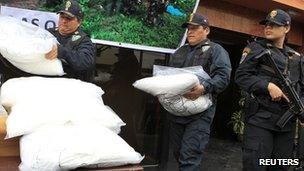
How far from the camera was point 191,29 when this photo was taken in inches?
149

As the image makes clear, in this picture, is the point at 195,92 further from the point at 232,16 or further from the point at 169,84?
the point at 232,16

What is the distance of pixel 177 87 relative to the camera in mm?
3193

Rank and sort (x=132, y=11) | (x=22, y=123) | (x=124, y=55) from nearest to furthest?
1. (x=22, y=123)
2. (x=132, y=11)
3. (x=124, y=55)

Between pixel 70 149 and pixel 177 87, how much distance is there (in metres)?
1.54

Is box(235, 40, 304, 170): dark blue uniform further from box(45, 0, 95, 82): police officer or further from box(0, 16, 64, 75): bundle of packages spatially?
box(0, 16, 64, 75): bundle of packages

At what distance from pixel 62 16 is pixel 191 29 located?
1.17 meters

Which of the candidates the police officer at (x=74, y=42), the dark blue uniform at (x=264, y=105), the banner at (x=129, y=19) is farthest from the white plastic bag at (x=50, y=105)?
the dark blue uniform at (x=264, y=105)

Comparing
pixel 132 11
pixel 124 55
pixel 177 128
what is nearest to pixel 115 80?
pixel 124 55

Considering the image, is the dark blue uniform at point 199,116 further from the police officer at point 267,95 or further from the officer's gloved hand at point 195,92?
the police officer at point 267,95

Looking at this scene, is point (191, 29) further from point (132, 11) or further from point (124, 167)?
point (124, 167)

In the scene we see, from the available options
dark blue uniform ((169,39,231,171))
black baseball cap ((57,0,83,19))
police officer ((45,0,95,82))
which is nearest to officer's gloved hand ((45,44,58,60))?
police officer ((45,0,95,82))

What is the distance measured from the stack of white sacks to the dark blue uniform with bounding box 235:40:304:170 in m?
1.84

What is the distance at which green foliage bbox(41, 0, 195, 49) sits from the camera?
4000 millimetres

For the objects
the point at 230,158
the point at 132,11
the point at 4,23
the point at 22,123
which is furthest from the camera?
the point at 230,158
